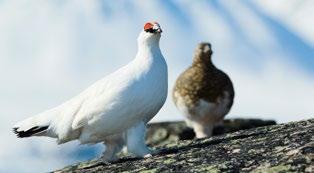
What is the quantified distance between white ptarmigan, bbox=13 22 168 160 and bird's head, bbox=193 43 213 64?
10.6 meters

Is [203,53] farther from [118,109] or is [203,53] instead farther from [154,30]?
[118,109]

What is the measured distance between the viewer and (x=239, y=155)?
275 inches

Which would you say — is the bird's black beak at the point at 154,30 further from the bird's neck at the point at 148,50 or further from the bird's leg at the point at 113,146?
the bird's leg at the point at 113,146

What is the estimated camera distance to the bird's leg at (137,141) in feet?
26.5

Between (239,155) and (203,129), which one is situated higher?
(203,129)

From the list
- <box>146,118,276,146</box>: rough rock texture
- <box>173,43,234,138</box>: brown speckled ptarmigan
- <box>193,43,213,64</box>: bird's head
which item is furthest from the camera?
<box>146,118,276,146</box>: rough rock texture

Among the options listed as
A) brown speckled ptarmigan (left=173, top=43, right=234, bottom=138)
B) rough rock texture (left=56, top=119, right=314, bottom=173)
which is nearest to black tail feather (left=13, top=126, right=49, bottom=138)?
rough rock texture (left=56, top=119, right=314, bottom=173)

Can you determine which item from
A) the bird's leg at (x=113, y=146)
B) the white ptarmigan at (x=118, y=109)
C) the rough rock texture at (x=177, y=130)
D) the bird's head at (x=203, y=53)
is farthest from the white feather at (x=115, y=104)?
the rough rock texture at (x=177, y=130)

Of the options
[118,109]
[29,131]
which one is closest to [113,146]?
[118,109]

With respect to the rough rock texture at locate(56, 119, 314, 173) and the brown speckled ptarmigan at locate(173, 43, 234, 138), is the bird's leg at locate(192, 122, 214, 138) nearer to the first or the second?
the brown speckled ptarmigan at locate(173, 43, 234, 138)

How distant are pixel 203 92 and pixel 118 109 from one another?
10.3 metres

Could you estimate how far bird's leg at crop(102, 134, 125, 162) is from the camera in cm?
830

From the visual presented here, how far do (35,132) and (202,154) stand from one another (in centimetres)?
177

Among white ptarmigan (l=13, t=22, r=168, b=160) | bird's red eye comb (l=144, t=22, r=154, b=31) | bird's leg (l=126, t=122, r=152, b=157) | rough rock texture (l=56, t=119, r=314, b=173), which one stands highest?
bird's red eye comb (l=144, t=22, r=154, b=31)
